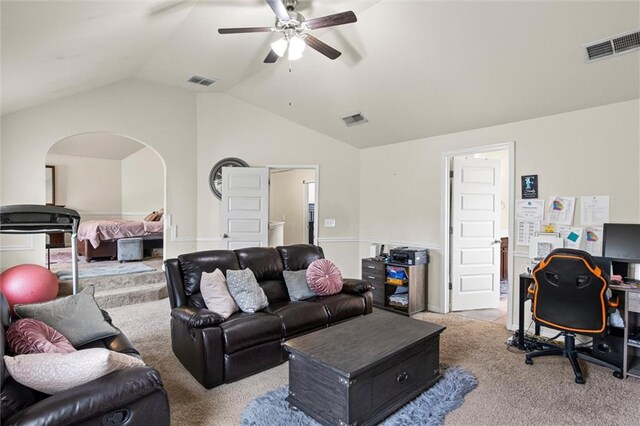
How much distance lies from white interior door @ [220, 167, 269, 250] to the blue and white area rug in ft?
10.3

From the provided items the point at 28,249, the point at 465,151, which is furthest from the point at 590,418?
the point at 28,249

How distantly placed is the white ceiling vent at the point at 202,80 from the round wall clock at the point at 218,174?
1178mm

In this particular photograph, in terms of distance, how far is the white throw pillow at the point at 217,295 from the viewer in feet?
9.67

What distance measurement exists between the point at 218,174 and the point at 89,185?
4.79 metres

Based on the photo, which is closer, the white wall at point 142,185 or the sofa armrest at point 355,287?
the sofa armrest at point 355,287

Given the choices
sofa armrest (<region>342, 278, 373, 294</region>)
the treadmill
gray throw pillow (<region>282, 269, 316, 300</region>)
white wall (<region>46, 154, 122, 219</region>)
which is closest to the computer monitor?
sofa armrest (<region>342, 278, 373, 294</region>)

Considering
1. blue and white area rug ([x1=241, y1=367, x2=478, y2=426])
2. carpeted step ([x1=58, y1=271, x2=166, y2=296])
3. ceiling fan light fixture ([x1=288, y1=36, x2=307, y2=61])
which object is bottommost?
blue and white area rug ([x1=241, y1=367, x2=478, y2=426])

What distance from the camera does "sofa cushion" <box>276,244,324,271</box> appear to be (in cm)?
393

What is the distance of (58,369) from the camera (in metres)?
1.50

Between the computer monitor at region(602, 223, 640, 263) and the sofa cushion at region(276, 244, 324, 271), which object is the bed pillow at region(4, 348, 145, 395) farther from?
the computer monitor at region(602, 223, 640, 263)

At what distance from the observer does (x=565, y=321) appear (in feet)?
9.39

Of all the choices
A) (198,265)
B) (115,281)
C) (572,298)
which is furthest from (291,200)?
(572,298)

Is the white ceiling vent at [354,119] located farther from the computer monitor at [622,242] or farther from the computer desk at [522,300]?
the computer monitor at [622,242]

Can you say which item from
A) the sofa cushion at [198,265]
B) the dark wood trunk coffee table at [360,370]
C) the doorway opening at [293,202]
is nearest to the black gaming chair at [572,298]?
the dark wood trunk coffee table at [360,370]
